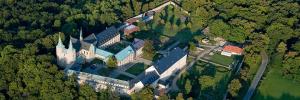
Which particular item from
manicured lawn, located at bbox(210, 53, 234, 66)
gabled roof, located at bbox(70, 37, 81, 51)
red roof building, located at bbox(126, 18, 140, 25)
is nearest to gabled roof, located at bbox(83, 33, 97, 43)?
gabled roof, located at bbox(70, 37, 81, 51)

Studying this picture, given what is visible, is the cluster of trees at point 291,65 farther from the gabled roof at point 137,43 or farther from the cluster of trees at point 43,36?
the cluster of trees at point 43,36

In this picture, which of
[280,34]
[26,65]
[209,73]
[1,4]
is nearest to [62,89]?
[26,65]

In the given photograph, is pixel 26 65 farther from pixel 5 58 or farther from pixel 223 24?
pixel 223 24

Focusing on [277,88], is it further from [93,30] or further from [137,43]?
[93,30]

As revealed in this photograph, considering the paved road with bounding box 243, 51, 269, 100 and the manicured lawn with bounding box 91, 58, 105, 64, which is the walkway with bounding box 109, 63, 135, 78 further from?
the paved road with bounding box 243, 51, 269, 100

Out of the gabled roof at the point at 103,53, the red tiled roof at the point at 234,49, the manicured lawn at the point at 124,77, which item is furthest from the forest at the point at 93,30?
the manicured lawn at the point at 124,77
